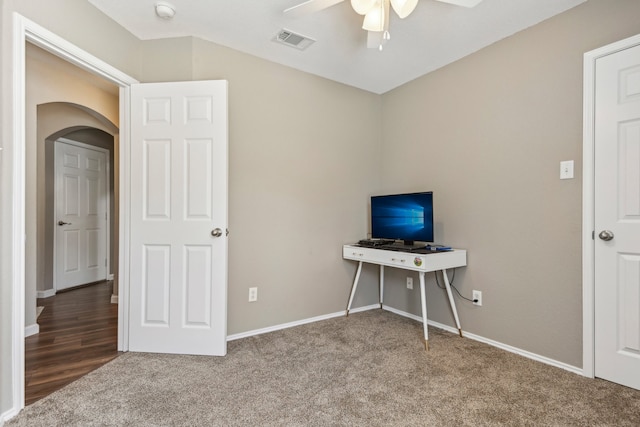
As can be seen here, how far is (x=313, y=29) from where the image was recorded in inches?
96.6

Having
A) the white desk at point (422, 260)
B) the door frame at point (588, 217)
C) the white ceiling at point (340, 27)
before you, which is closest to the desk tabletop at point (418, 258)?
the white desk at point (422, 260)

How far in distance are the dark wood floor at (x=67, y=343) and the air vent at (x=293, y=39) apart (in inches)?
106

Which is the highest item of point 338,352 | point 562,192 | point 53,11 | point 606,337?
point 53,11

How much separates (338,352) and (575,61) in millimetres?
2578

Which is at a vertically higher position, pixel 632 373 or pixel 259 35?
pixel 259 35

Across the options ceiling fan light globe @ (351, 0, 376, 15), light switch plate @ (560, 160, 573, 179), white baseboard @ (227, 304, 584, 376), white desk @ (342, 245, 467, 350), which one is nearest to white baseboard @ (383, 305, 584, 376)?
white baseboard @ (227, 304, 584, 376)

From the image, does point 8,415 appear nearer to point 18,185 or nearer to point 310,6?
point 18,185

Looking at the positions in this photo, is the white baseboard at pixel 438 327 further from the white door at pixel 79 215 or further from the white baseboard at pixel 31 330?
the white door at pixel 79 215

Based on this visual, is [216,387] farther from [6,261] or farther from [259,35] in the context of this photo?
[259,35]

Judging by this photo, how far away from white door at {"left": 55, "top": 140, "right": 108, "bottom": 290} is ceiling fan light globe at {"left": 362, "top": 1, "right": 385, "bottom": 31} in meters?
4.61

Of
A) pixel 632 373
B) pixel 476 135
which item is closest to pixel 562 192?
pixel 476 135

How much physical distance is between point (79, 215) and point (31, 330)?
2.42 m

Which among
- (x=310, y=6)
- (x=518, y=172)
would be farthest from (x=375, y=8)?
(x=518, y=172)

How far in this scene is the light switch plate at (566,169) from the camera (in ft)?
7.09
